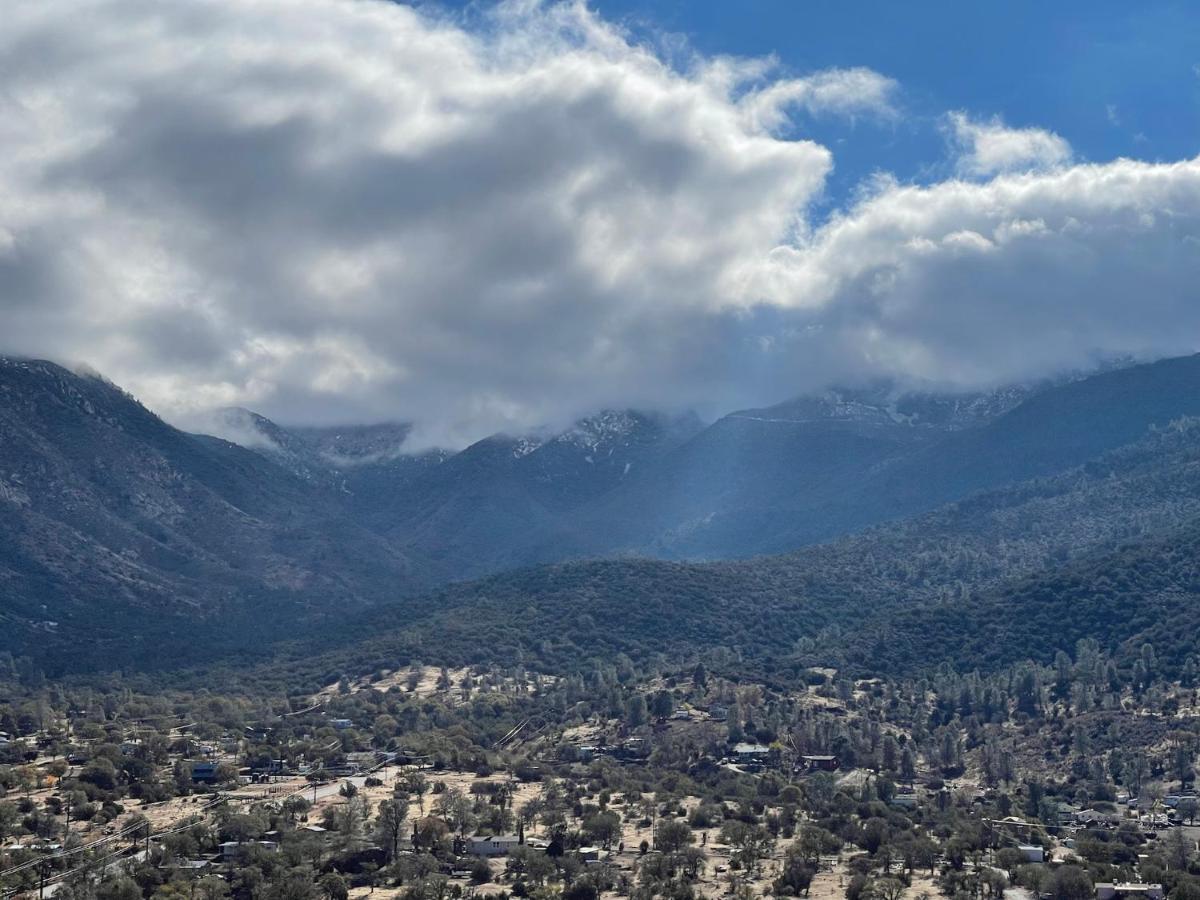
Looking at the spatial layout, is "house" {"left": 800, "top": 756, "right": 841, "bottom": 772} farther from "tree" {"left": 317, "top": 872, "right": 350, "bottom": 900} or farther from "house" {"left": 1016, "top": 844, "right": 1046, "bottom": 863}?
"tree" {"left": 317, "top": 872, "right": 350, "bottom": 900}

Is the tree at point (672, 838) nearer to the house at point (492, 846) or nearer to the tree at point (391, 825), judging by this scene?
the house at point (492, 846)

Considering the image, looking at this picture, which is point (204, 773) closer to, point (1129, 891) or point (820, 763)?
point (820, 763)

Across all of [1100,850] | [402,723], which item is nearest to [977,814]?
[1100,850]

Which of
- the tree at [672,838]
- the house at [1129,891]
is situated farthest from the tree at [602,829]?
the house at [1129,891]

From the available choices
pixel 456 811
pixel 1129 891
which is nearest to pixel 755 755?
pixel 456 811

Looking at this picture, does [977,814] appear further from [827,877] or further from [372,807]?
[372,807]

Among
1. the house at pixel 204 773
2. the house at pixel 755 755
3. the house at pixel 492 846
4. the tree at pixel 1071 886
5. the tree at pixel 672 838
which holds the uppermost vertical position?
Answer: the house at pixel 204 773
